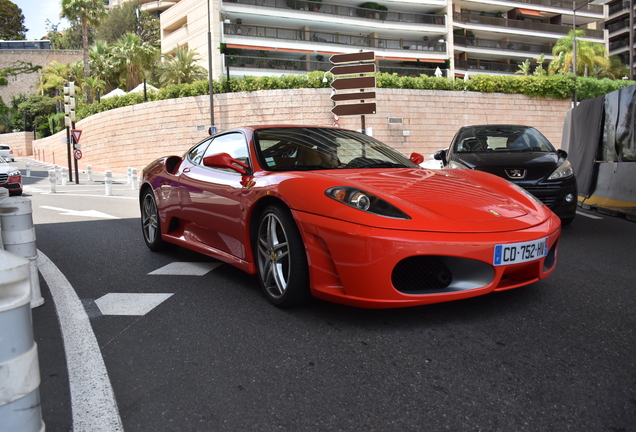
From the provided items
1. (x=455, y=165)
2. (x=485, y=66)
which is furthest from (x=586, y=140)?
(x=485, y=66)

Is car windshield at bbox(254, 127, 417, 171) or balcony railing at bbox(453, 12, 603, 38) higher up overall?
balcony railing at bbox(453, 12, 603, 38)

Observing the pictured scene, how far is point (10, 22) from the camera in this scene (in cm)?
7894

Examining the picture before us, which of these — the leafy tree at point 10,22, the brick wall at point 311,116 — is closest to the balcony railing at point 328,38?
the brick wall at point 311,116

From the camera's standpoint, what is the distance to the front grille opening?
117 inches

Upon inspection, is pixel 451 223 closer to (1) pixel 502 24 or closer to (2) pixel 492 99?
(2) pixel 492 99

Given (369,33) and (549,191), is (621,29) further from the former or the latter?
(549,191)

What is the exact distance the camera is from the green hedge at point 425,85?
2945cm

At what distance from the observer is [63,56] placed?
7488 cm

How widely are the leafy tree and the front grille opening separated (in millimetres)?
89962

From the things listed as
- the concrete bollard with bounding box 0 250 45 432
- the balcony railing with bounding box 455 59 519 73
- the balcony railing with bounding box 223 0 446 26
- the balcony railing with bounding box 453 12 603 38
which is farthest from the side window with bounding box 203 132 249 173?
the balcony railing with bounding box 453 12 603 38

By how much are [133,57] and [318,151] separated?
132ft

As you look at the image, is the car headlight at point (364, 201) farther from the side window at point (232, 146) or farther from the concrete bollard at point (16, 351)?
the concrete bollard at point (16, 351)

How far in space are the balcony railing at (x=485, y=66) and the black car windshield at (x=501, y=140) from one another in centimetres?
3955

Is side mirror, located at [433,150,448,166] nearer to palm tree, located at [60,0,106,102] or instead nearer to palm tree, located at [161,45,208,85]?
palm tree, located at [161,45,208,85]
